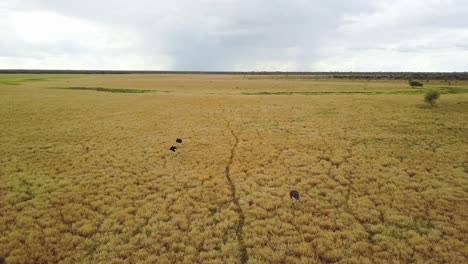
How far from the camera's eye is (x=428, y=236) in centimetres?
967

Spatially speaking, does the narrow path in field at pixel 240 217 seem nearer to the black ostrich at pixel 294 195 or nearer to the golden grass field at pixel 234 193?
the golden grass field at pixel 234 193

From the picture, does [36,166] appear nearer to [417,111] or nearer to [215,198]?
[215,198]

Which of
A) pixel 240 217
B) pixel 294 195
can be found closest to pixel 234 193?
pixel 240 217

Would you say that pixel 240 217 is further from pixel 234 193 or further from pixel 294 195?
pixel 294 195

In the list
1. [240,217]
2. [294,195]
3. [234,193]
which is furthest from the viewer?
[234,193]

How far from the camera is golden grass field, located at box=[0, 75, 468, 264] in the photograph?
925 centimetres

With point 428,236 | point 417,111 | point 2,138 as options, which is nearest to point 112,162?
point 2,138

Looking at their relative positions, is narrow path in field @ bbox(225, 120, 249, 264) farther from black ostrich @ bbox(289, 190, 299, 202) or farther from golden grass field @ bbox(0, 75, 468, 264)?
black ostrich @ bbox(289, 190, 299, 202)

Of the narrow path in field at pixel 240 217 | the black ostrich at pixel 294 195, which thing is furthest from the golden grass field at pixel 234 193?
the black ostrich at pixel 294 195

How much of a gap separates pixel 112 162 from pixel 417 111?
102ft

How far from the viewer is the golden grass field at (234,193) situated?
9.25 m

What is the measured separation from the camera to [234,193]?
13117 mm

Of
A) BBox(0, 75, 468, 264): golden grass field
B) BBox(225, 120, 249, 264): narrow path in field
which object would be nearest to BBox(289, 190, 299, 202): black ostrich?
BBox(0, 75, 468, 264): golden grass field

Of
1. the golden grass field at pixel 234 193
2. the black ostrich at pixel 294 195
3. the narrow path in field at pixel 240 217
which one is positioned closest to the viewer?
the narrow path in field at pixel 240 217
